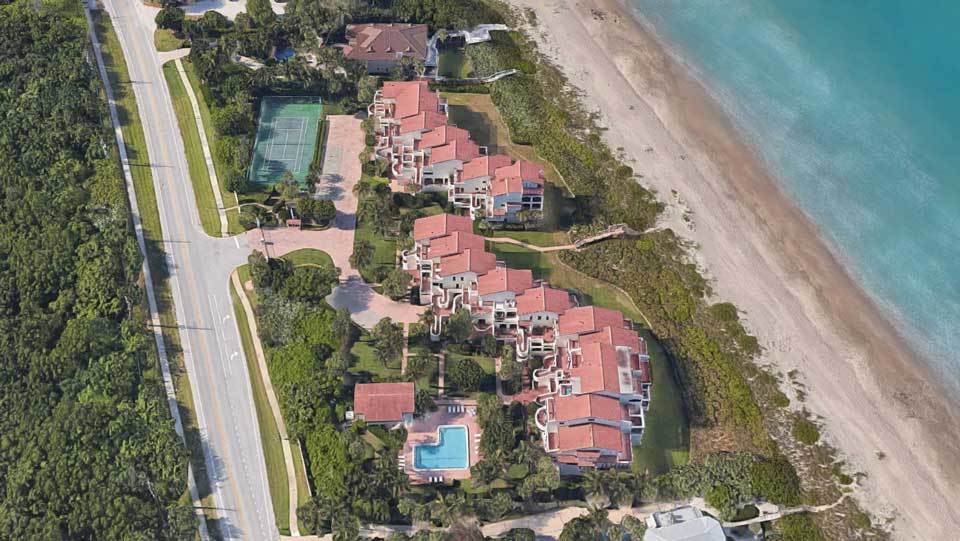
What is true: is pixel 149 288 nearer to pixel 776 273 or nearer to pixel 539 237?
pixel 539 237

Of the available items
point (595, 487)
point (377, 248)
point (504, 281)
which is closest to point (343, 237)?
point (377, 248)

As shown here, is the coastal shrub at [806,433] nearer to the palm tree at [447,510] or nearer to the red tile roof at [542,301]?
the red tile roof at [542,301]

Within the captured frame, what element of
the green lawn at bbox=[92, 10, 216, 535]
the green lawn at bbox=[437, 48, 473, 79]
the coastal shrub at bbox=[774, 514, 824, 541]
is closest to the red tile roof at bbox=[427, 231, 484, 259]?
the green lawn at bbox=[92, 10, 216, 535]

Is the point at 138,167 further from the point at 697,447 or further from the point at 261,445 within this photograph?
the point at 697,447

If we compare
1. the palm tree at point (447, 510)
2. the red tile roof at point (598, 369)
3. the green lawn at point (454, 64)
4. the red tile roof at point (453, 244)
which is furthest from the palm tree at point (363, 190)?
the palm tree at point (447, 510)

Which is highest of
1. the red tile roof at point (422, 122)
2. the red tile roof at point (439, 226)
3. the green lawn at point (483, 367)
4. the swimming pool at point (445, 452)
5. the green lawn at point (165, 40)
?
the green lawn at point (165, 40)

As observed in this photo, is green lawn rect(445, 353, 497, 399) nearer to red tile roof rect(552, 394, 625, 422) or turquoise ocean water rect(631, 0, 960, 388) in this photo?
red tile roof rect(552, 394, 625, 422)
